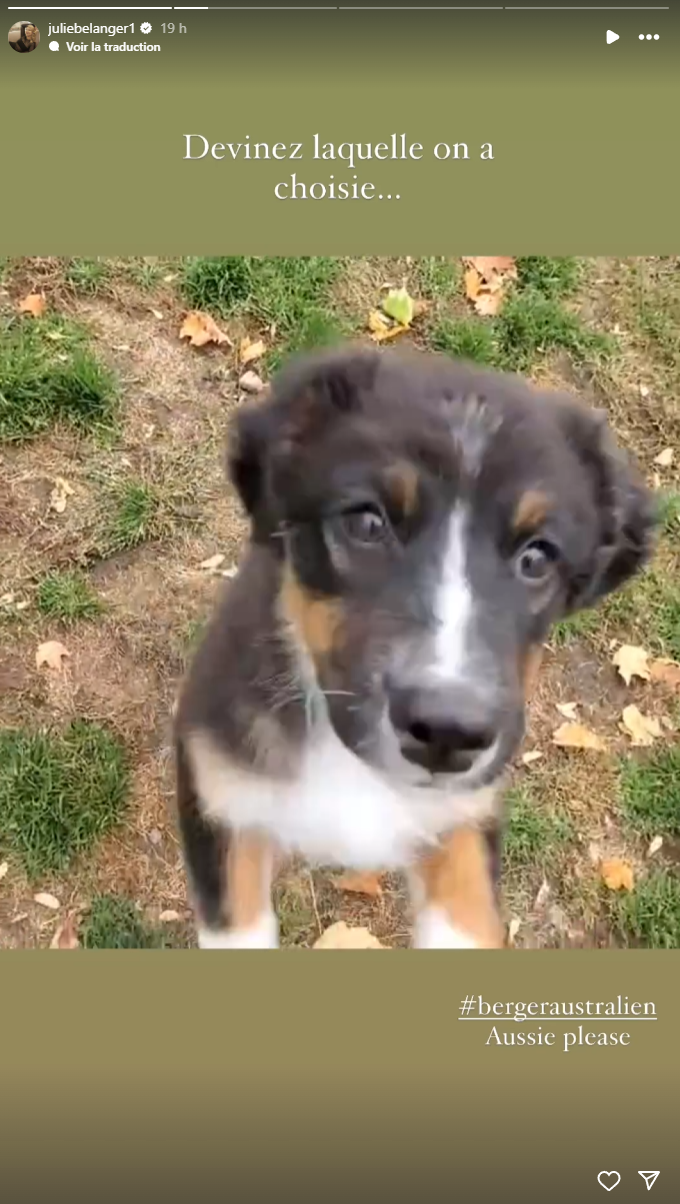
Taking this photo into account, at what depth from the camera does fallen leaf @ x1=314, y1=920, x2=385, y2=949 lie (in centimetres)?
386

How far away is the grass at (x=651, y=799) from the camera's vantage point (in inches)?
172

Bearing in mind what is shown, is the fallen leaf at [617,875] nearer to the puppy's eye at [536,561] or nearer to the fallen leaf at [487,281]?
the puppy's eye at [536,561]

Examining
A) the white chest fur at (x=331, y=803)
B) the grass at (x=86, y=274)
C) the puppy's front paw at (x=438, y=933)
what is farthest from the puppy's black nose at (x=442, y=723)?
the grass at (x=86, y=274)

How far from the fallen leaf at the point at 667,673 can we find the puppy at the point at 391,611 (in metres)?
1.26

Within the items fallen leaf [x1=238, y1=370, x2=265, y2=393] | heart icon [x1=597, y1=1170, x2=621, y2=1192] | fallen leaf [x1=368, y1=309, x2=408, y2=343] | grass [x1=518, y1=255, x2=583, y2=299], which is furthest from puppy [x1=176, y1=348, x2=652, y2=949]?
grass [x1=518, y1=255, x2=583, y2=299]

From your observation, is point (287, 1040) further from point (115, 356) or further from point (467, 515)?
point (115, 356)

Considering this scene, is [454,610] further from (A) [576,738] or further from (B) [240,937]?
(A) [576,738]

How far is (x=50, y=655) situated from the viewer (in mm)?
4324

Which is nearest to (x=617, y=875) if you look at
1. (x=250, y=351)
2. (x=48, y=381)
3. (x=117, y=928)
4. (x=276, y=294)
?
(x=117, y=928)

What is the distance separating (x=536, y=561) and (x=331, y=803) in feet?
3.73

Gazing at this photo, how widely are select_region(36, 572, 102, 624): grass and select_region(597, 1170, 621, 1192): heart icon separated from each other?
8.64 feet

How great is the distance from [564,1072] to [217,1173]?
82cm

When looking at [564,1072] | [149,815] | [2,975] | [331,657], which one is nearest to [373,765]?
[331,657]

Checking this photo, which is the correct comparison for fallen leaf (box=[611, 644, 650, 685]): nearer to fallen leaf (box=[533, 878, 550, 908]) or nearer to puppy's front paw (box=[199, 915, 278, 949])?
fallen leaf (box=[533, 878, 550, 908])
